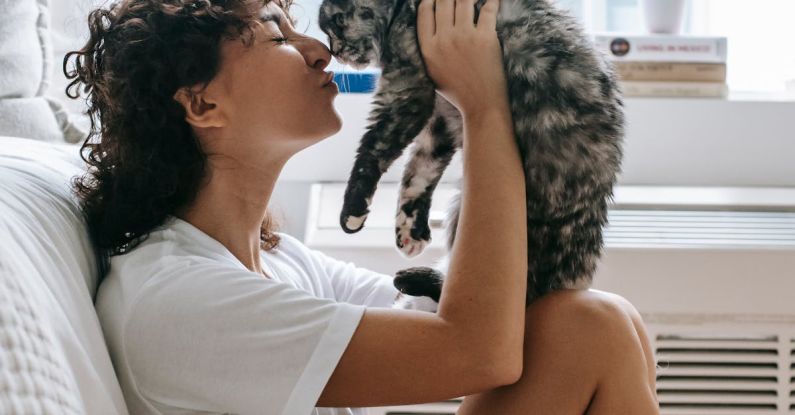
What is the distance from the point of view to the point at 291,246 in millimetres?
1452

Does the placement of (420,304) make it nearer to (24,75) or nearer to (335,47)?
(335,47)

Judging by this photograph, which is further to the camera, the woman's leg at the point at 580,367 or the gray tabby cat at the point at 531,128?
the gray tabby cat at the point at 531,128

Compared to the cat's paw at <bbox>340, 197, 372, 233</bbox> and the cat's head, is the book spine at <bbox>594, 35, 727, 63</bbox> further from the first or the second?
the cat's paw at <bbox>340, 197, 372, 233</bbox>

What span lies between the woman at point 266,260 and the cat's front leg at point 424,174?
14cm

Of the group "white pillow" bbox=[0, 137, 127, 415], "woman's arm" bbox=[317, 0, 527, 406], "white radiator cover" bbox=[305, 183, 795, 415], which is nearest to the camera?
"white pillow" bbox=[0, 137, 127, 415]

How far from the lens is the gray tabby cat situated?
118 centimetres

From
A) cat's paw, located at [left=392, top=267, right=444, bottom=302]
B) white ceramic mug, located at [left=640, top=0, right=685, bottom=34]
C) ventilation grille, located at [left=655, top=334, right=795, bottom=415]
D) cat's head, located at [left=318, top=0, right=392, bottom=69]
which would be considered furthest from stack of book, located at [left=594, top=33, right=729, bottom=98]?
cat's paw, located at [left=392, top=267, right=444, bottom=302]

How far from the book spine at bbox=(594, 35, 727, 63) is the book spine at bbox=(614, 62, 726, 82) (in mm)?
12

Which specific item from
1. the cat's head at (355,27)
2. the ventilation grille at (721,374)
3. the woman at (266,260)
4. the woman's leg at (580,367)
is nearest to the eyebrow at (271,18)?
the woman at (266,260)

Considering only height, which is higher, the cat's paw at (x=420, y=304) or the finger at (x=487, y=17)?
the finger at (x=487, y=17)

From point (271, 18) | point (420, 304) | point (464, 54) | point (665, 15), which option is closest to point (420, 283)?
point (420, 304)

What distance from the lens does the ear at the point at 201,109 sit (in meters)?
1.18

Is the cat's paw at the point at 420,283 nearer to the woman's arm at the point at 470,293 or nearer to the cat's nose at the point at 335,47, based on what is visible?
the woman's arm at the point at 470,293

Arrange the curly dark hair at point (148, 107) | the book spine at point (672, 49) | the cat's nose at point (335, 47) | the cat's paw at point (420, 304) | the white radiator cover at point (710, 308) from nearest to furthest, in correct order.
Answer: the curly dark hair at point (148, 107)
the cat's paw at point (420, 304)
the cat's nose at point (335, 47)
the white radiator cover at point (710, 308)
the book spine at point (672, 49)
